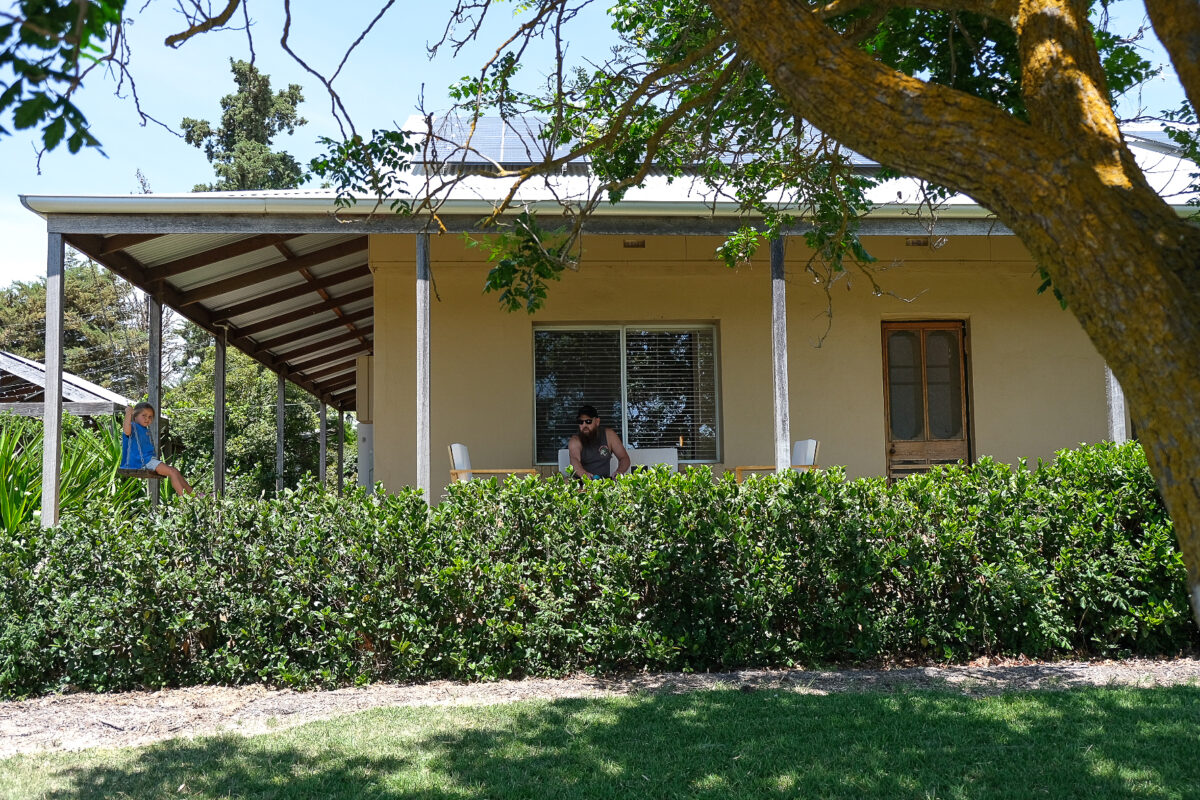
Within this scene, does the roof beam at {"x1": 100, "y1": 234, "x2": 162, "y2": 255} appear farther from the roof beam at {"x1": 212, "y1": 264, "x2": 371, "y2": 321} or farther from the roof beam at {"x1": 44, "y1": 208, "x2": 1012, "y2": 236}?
the roof beam at {"x1": 212, "y1": 264, "x2": 371, "y2": 321}

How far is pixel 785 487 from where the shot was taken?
6.73m

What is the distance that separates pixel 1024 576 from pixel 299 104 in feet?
107

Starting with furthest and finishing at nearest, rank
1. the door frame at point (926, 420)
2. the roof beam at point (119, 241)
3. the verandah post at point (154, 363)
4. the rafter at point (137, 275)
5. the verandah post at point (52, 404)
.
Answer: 1. the door frame at point (926, 420)
2. the verandah post at point (154, 363)
3. the roof beam at point (119, 241)
4. the rafter at point (137, 275)
5. the verandah post at point (52, 404)

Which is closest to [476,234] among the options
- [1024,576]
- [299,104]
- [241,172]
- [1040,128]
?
[1024,576]

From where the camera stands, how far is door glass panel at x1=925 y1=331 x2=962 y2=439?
1079cm

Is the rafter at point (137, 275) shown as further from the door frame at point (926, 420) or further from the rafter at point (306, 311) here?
Answer: the door frame at point (926, 420)

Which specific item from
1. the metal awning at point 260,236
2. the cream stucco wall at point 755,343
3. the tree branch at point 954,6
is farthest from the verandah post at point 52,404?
the tree branch at point 954,6

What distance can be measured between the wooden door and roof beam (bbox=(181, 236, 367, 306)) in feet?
18.7

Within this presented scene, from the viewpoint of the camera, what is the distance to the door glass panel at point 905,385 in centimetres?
1081

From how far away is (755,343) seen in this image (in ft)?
34.3

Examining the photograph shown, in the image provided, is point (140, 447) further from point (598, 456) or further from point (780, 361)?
point (780, 361)

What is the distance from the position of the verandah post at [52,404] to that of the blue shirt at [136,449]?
1.71 metres

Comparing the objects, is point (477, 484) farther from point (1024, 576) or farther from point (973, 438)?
point (973, 438)

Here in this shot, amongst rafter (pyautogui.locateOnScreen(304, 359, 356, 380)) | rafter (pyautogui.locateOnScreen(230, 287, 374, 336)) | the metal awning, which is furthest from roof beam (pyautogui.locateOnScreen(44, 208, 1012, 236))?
rafter (pyautogui.locateOnScreen(304, 359, 356, 380))
